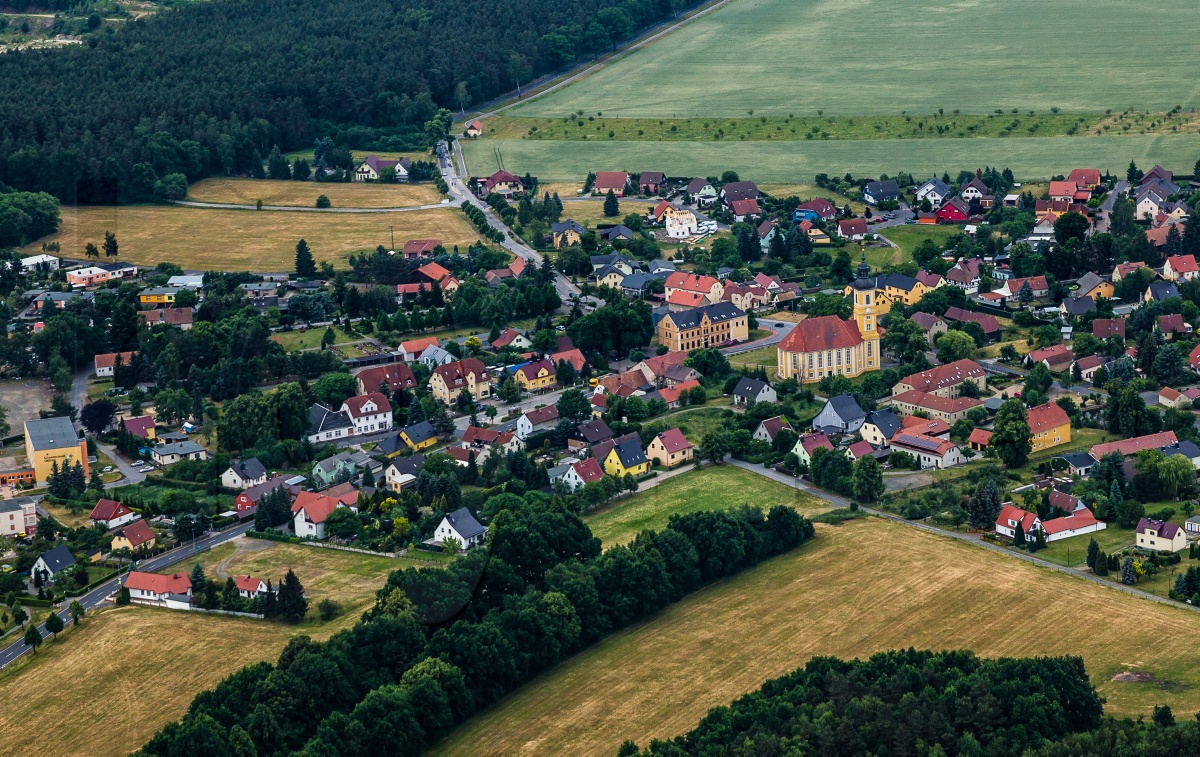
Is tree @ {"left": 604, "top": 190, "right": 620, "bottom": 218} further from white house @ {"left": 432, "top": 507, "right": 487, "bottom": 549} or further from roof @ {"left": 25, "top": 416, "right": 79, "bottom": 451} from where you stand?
white house @ {"left": 432, "top": 507, "right": 487, "bottom": 549}

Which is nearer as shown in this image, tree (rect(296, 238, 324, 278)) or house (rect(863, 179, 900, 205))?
tree (rect(296, 238, 324, 278))

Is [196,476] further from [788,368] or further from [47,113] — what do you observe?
[47,113]

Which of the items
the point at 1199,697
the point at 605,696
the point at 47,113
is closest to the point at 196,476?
the point at 605,696

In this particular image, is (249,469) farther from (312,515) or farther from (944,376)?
(944,376)

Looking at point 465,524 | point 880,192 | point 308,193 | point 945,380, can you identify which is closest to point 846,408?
point 945,380

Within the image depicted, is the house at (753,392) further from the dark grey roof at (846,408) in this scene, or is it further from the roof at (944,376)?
the roof at (944,376)

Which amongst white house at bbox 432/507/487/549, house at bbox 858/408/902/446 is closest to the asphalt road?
white house at bbox 432/507/487/549

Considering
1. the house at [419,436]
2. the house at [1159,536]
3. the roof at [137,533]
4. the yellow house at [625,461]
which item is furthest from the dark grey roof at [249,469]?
the house at [1159,536]
